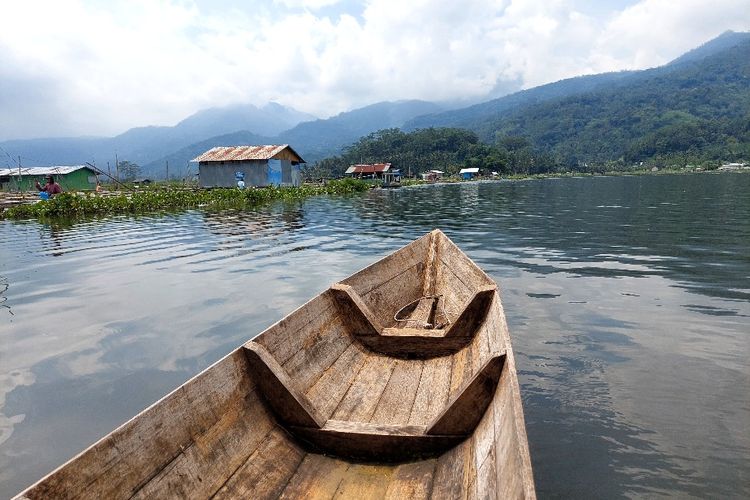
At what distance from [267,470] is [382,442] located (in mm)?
822

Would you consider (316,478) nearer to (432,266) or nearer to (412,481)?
(412,481)

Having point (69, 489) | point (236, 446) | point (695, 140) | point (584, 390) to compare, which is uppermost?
point (695, 140)

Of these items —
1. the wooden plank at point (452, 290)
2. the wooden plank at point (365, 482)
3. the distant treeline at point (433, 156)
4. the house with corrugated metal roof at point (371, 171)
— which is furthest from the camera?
the distant treeline at point (433, 156)

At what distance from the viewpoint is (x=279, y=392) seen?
366cm

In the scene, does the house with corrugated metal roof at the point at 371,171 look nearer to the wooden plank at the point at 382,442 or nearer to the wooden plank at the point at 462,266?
the wooden plank at the point at 462,266

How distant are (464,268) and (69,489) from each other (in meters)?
6.03

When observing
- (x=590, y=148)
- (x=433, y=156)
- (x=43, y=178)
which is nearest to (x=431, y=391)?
(x=43, y=178)

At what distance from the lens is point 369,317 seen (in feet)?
18.5

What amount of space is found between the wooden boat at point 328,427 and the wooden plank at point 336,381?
0.05 feet

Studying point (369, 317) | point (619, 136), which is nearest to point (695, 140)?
point (619, 136)

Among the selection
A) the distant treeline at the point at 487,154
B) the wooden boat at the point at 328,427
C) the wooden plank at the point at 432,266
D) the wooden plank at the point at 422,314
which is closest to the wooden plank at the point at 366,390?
the wooden boat at the point at 328,427

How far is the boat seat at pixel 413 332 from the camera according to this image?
219 inches

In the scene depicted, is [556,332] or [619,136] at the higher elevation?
[619,136]

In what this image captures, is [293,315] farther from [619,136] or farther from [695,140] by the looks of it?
[619,136]
